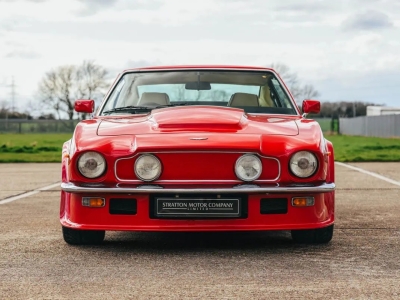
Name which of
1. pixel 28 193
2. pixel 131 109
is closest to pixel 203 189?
pixel 131 109

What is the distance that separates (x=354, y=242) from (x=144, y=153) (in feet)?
5.63

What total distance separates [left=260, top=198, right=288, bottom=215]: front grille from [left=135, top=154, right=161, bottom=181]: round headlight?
73 centimetres

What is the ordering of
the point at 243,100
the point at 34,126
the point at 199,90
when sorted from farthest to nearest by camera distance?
the point at 34,126 < the point at 199,90 < the point at 243,100

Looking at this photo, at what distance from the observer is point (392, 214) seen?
23.4 ft

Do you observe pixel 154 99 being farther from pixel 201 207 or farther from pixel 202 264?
pixel 202 264

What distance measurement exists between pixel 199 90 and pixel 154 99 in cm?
44

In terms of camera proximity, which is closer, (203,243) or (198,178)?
(198,178)

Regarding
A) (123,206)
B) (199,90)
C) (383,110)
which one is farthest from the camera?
(383,110)

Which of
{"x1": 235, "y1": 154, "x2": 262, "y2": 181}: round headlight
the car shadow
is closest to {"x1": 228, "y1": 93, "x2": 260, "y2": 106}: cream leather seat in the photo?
the car shadow

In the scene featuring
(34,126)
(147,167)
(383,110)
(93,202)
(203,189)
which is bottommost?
(34,126)

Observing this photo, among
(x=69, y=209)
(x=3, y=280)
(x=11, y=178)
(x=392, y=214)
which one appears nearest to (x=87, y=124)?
(x=69, y=209)

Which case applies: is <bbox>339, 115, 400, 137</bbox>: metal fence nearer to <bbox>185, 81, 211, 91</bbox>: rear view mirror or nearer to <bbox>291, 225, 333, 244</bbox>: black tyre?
<bbox>185, 81, 211, 91</bbox>: rear view mirror

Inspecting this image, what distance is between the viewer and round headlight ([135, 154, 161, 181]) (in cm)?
488

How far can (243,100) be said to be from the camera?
244 inches
